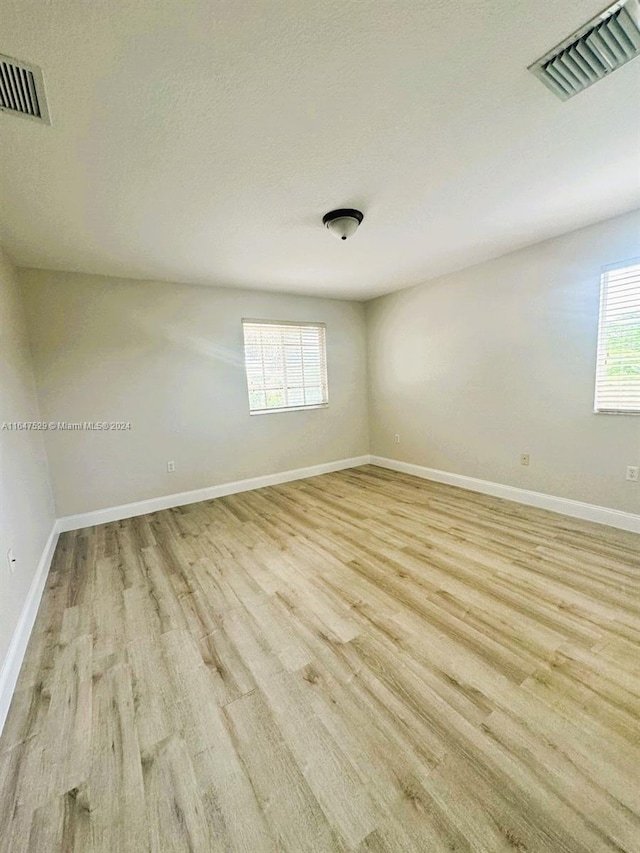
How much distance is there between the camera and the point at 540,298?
306cm

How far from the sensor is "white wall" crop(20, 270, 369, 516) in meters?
3.14

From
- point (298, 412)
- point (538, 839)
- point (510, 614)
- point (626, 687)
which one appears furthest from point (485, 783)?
point (298, 412)

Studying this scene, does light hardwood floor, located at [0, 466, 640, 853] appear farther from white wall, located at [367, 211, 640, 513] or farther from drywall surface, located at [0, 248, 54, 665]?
white wall, located at [367, 211, 640, 513]

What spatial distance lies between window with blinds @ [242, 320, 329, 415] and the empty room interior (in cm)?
13

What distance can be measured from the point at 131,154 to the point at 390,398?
12.5ft

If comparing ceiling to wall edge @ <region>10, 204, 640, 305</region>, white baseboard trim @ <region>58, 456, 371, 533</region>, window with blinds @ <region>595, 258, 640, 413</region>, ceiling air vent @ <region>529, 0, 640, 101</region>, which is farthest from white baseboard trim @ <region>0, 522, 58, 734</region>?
window with blinds @ <region>595, 258, 640, 413</region>

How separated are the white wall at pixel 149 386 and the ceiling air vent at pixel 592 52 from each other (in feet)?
10.7

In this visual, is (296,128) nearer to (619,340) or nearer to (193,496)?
(619,340)

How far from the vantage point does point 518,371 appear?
3.28m

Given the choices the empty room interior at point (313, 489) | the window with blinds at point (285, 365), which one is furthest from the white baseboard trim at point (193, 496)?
the window with blinds at point (285, 365)

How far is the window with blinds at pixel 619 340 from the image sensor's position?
8.39ft

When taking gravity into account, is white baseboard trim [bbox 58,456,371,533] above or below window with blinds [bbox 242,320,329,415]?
below

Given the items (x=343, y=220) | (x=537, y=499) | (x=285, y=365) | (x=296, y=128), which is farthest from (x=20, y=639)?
(x=537, y=499)

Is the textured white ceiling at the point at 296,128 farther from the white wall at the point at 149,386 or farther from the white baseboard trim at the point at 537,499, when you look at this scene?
the white baseboard trim at the point at 537,499
